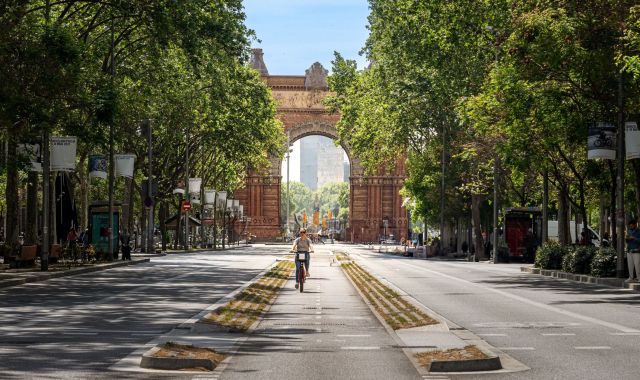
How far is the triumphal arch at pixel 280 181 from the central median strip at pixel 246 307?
11122 cm

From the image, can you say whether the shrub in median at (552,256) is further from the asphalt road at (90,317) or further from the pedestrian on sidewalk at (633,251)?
the asphalt road at (90,317)

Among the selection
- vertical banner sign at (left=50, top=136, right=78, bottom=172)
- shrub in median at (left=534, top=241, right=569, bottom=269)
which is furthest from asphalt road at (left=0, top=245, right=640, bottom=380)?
shrub in median at (left=534, top=241, right=569, bottom=269)

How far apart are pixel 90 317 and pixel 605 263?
23.4 metres

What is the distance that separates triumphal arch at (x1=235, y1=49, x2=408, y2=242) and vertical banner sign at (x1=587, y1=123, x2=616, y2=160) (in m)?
107

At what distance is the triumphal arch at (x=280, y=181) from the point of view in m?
149

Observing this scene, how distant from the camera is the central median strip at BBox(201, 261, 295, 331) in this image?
65.3ft

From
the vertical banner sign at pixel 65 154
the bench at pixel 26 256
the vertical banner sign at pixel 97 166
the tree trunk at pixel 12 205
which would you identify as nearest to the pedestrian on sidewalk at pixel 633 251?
the vertical banner sign at pixel 65 154

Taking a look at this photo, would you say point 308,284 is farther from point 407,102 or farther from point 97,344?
point 407,102

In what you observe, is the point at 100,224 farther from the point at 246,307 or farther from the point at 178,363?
the point at 178,363

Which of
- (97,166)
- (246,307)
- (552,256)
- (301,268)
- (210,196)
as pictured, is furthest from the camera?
(210,196)

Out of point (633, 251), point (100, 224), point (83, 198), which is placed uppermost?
point (83, 198)

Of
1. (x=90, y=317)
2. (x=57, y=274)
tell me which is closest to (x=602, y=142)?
(x=57, y=274)

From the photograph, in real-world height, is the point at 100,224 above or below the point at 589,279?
above

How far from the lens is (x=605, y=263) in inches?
1630
